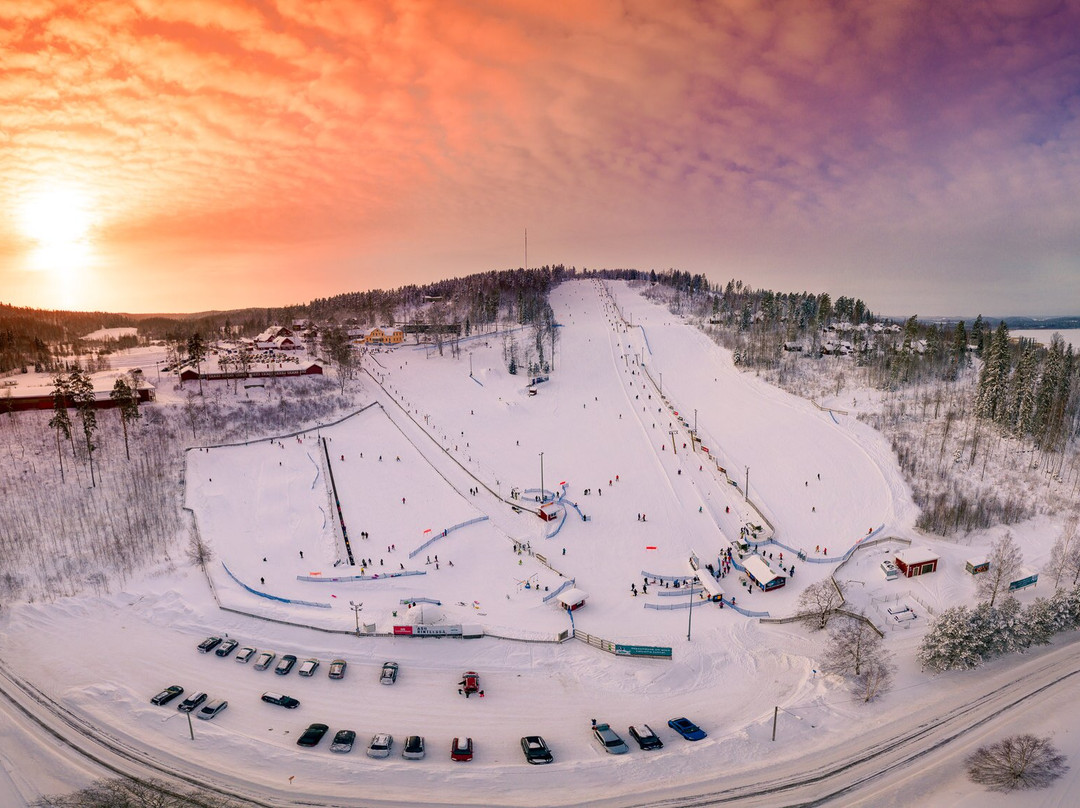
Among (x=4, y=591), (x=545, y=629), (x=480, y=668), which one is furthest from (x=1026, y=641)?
(x=4, y=591)

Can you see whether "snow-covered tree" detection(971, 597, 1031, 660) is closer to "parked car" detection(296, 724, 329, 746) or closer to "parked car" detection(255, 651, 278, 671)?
"parked car" detection(296, 724, 329, 746)

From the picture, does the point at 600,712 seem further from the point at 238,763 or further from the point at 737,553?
the point at 737,553

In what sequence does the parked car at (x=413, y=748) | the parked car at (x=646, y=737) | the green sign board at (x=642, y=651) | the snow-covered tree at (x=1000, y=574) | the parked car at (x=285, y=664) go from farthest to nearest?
the snow-covered tree at (x=1000, y=574)
the green sign board at (x=642, y=651)
the parked car at (x=285, y=664)
the parked car at (x=646, y=737)
the parked car at (x=413, y=748)

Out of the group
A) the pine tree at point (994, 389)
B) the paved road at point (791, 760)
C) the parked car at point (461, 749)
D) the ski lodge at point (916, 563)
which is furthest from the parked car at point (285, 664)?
the pine tree at point (994, 389)

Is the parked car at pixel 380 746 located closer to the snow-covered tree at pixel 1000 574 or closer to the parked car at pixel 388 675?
the parked car at pixel 388 675

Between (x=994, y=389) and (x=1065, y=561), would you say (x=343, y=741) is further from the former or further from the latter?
(x=994, y=389)

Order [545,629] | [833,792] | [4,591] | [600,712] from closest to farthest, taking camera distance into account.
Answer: [833,792]
[600,712]
[545,629]
[4,591]

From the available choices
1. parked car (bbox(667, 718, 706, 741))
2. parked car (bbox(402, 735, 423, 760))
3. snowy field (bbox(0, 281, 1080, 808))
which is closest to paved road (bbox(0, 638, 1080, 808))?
snowy field (bbox(0, 281, 1080, 808))
